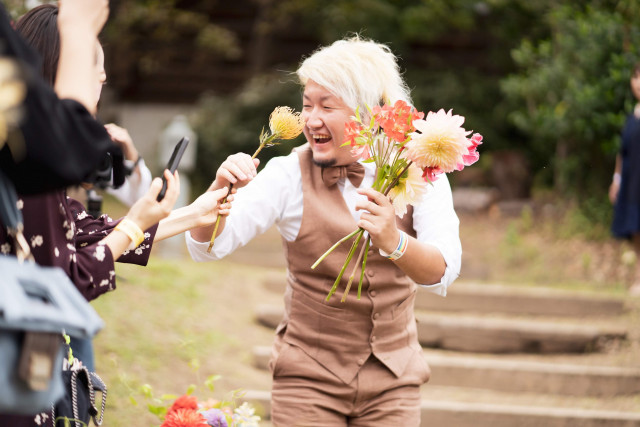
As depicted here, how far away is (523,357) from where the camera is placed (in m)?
6.52

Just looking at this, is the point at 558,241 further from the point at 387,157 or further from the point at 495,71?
the point at 387,157

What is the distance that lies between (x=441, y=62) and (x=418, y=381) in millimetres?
11224

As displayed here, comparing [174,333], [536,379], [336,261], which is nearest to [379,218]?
[336,261]

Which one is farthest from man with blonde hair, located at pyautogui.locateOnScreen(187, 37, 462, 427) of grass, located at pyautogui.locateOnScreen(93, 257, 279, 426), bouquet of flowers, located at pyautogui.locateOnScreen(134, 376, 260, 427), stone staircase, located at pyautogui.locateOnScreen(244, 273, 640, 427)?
stone staircase, located at pyautogui.locateOnScreen(244, 273, 640, 427)

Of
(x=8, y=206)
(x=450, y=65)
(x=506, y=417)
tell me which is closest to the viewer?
(x=8, y=206)

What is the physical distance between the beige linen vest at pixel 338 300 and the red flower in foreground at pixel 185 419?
564mm

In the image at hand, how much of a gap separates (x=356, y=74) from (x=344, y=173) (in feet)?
1.21

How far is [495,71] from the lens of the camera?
1357 centimetres

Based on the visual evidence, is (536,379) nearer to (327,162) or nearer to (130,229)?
(327,162)

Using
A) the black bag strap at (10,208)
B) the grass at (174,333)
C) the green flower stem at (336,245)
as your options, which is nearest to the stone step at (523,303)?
the grass at (174,333)

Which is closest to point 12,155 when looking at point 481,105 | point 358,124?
point 358,124

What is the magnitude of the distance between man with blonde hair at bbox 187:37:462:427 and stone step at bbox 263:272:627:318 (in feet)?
13.9

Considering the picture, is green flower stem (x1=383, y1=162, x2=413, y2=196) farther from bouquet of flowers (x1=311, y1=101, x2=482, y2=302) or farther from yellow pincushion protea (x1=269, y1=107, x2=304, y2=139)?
yellow pincushion protea (x1=269, y1=107, x2=304, y2=139)

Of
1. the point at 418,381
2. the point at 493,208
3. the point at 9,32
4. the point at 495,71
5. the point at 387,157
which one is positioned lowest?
the point at 418,381
